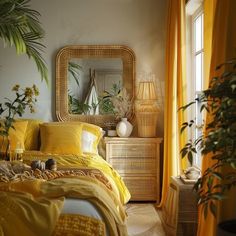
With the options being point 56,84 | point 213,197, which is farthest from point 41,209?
point 56,84

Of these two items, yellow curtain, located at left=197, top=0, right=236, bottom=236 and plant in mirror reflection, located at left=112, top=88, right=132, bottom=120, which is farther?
plant in mirror reflection, located at left=112, top=88, right=132, bottom=120

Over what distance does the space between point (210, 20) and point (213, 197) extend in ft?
6.13

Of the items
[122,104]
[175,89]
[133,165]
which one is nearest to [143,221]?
[133,165]

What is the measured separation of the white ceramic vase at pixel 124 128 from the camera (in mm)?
4789

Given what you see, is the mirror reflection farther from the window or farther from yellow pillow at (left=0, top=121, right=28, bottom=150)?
the window

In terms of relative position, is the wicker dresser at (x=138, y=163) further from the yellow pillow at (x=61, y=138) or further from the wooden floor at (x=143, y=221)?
the yellow pillow at (x=61, y=138)

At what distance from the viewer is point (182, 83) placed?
400 centimetres

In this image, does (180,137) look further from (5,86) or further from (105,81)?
(5,86)

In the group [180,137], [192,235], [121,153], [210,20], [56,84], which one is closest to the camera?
[210,20]

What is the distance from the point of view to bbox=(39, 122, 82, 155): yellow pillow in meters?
4.20

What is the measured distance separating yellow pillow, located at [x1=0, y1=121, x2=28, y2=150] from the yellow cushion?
6 cm

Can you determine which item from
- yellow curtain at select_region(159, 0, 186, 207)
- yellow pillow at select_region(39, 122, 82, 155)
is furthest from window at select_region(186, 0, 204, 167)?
yellow pillow at select_region(39, 122, 82, 155)

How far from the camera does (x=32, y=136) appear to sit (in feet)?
14.9

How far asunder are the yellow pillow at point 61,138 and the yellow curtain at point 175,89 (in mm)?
1030
